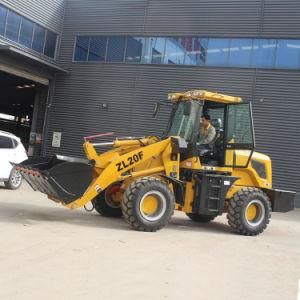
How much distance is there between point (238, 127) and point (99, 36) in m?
16.6

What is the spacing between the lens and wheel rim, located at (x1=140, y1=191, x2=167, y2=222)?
1042 centimetres

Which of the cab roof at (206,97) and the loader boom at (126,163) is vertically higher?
the cab roof at (206,97)

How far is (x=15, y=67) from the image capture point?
24.7 m

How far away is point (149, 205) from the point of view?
10477mm

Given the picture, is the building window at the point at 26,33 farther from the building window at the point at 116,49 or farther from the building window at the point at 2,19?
the building window at the point at 116,49

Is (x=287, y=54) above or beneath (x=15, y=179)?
above

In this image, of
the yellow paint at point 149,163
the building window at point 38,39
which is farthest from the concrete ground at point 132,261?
the building window at point 38,39

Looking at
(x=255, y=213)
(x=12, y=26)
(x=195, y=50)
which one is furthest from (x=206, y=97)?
(x=12, y=26)

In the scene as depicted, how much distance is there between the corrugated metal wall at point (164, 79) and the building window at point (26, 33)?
264 cm

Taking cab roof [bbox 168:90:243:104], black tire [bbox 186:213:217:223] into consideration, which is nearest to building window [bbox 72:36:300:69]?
black tire [bbox 186:213:217:223]

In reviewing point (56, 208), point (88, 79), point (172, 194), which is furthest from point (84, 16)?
point (172, 194)

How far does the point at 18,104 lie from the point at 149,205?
1242 inches

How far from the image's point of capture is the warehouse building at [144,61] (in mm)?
23250

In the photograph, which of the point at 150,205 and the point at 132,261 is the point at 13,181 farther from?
the point at 132,261
